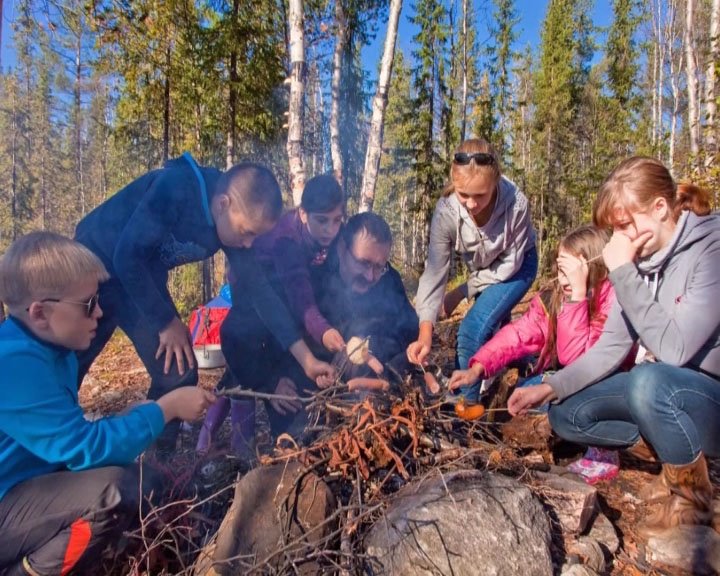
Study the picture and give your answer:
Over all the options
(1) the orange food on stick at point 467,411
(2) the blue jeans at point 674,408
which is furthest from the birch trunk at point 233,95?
(2) the blue jeans at point 674,408

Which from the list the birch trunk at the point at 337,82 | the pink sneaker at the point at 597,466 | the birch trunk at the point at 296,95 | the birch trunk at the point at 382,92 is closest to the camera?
the pink sneaker at the point at 597,466

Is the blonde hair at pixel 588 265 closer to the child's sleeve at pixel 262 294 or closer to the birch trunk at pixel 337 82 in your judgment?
the child's sleeve at pixel 262 294

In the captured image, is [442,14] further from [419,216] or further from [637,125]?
[637,125]

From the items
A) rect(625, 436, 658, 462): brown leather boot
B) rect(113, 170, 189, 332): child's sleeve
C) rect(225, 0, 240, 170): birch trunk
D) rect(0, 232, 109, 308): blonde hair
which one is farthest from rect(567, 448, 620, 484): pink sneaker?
rect(225, 0, 240, 170): birch trunk

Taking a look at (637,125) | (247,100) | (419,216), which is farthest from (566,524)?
(637,125)

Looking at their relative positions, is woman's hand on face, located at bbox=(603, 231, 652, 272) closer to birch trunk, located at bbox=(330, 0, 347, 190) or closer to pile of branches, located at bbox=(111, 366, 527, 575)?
pile of branches, located at bbox=(111, 366, 527, 575)

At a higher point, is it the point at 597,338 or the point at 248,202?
the point at 248,202

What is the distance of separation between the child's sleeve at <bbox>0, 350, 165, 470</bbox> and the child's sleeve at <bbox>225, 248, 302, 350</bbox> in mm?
1085

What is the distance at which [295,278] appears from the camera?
287 cm

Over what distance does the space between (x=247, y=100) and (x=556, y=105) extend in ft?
48.2

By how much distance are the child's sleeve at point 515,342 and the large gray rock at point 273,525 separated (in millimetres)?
1242

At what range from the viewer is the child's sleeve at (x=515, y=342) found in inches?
104

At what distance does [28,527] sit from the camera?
1.46 m

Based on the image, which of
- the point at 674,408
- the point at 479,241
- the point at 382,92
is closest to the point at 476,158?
the point at 479,241
